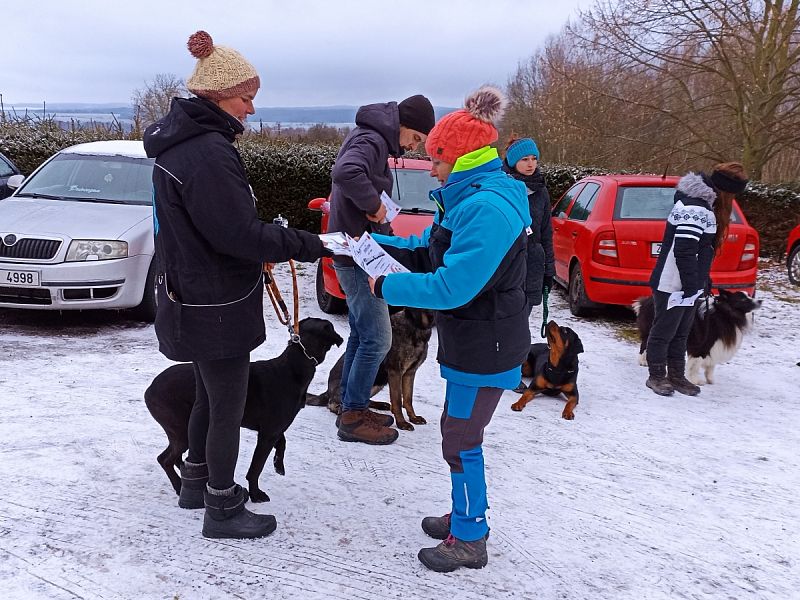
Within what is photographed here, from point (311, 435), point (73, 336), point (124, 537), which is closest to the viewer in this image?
point (124, 537)

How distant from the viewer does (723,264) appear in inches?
276

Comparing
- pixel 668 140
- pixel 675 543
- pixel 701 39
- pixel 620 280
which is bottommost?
pixel 675 543

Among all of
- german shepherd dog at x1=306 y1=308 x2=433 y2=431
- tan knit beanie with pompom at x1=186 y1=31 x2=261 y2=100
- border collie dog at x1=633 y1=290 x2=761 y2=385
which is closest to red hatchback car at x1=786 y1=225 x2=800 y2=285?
border collie dog at x1=633 y1=290 x2=761 y2=385

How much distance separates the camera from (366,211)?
361 cm

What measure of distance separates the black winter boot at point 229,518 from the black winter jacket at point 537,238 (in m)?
3.06

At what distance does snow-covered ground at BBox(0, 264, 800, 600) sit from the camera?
272cm

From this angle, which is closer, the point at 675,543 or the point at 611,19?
the point at 675,543

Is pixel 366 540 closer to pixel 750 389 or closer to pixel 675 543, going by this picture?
pixel 675 543

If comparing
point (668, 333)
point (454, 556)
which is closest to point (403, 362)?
point (454, 556)

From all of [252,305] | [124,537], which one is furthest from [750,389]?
[124,537]

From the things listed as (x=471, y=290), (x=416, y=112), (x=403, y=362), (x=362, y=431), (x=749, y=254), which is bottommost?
(x=362, y=431)

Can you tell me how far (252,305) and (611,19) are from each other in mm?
16112

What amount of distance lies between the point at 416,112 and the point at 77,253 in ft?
12.5

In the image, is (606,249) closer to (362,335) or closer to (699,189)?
(699,189)
